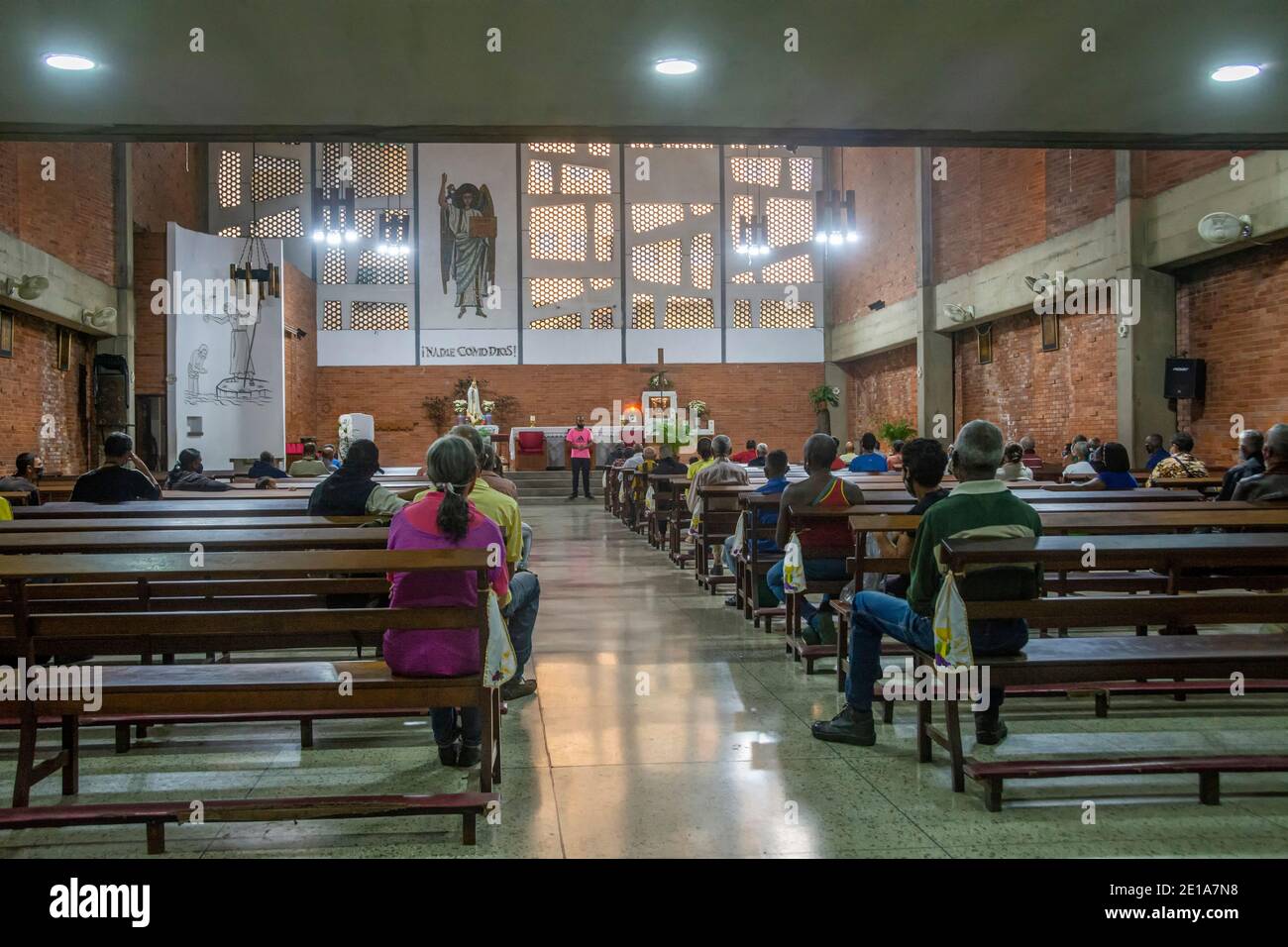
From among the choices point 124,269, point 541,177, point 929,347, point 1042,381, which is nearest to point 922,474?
point 1042,381

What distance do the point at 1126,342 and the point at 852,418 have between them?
11.1 metres

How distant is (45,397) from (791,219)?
52.2ft

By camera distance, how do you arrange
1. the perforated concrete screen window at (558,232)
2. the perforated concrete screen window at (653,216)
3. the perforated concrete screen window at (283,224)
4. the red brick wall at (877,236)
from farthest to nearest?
the perforated concrete screen window at (653,216)
the perforated concrete screen window at (558,232)
the perforated concrete screen window at (283,224)
the red brick wall at (877,236)

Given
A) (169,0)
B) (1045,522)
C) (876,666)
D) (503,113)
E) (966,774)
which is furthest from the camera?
(503,113)

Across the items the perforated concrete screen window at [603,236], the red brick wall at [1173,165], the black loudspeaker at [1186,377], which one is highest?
the perforated concrete screen window at [603,236]

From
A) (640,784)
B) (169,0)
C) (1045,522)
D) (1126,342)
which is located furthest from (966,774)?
(1126,342)

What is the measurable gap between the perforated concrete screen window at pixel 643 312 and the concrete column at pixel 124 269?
10764 mm

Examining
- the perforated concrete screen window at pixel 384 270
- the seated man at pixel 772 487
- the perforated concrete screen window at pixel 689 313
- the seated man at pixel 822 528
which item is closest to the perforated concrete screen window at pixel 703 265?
the perforated concrete screen window at pixel 689 313

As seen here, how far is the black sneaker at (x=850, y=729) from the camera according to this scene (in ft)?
11.3

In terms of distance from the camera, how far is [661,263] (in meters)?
22.9

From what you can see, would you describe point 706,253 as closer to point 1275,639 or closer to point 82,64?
point 82,64

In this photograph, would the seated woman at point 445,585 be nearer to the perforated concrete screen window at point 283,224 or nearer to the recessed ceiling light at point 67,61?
the recessed ceiling light at point 67,61

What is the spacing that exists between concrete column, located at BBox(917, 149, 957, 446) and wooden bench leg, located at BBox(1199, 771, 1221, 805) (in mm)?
14373
